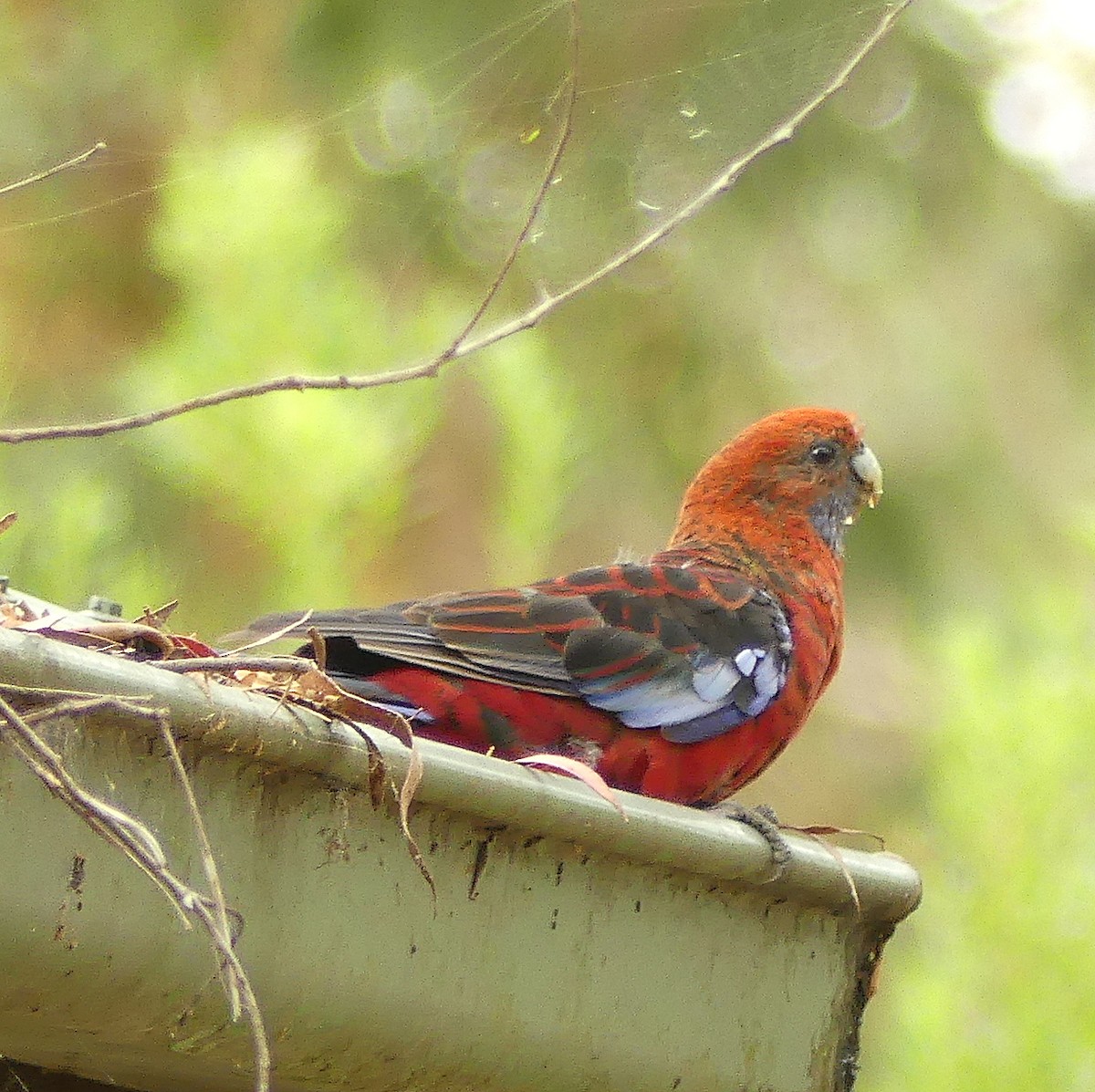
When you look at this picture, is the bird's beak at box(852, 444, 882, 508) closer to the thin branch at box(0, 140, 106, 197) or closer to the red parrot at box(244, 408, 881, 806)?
the red parrot at box(244, 408, 881, 806)

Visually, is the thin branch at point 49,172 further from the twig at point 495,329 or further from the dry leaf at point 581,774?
the dry leaf at point 581,774

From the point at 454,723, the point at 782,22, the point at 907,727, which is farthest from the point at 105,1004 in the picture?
the point at 907,727

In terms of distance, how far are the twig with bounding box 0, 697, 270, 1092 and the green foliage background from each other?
1.20 ft

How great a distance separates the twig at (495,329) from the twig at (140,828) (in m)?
0.21

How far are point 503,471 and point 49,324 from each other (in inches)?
51.7

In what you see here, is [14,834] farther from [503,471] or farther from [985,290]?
[985,290]

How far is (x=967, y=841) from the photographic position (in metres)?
2.22

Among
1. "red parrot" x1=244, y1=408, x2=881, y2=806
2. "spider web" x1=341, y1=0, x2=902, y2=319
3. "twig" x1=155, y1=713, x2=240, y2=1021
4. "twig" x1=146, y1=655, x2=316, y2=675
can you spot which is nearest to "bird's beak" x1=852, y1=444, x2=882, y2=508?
"red parrot" x1=244, y1=408, x2=881, y2=806

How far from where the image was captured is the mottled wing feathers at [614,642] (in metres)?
1.48

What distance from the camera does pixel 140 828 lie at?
0.66m

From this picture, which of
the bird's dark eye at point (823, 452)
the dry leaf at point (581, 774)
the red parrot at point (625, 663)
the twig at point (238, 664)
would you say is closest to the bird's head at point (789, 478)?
the bird's dark eye at point (823, 452)

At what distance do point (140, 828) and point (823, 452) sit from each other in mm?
1606

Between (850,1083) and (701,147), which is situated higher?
(701,147)

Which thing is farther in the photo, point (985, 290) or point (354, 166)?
point (985, 290)
